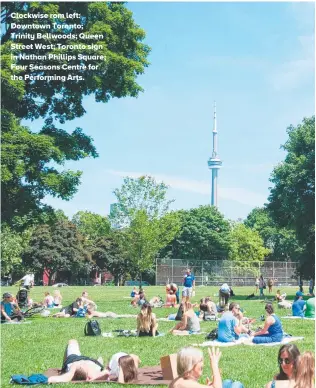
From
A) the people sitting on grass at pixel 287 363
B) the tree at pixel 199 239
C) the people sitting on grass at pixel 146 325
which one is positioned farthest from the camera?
the tree at pixel 199 239

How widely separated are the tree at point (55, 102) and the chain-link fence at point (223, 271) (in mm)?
39663

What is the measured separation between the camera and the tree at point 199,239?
84.3 m

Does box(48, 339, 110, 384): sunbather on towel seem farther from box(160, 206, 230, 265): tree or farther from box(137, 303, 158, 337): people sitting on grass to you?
box(160, 206, 230, 265): tree

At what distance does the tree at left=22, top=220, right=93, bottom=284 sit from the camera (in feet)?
252

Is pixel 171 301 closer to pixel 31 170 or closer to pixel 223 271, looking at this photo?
pixel 31 170

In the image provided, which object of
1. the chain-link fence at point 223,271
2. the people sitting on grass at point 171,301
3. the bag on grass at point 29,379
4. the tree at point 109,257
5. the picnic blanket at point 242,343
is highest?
the tree at point 109,257

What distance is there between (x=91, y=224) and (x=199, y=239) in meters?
16.3

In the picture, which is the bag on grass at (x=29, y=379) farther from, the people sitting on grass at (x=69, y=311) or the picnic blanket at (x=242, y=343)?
the people sitting on grass at (x=69, y=311)

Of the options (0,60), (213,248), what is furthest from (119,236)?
(0,60)

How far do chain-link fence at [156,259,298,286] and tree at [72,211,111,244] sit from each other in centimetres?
2025

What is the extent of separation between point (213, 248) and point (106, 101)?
61861 millimetres

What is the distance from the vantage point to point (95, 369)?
1108cm

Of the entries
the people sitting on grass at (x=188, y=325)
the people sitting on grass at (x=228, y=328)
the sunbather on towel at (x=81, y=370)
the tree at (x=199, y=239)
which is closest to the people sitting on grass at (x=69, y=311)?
the people sitting on grass at (x=188, y=325)

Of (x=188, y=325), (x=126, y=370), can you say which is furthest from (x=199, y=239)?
(x=126, y=370)
